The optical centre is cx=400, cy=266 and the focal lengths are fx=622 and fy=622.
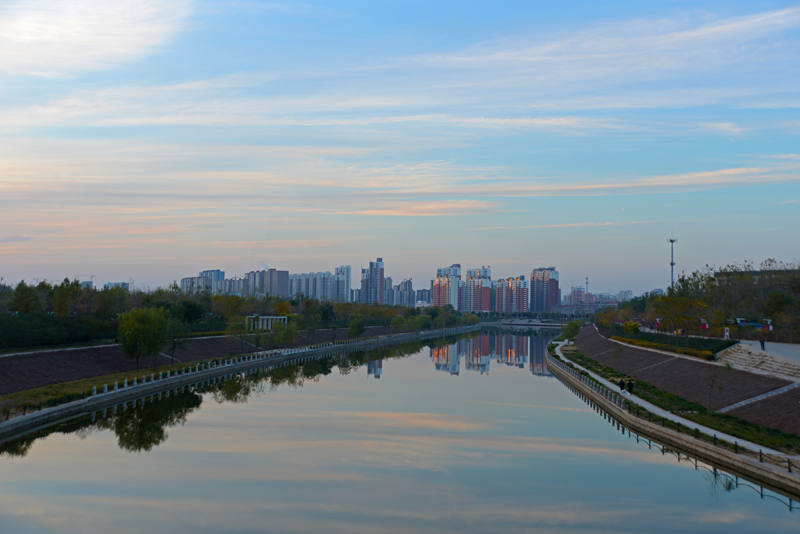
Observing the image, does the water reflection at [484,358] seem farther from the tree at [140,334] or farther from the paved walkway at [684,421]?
the tree at [140,334]

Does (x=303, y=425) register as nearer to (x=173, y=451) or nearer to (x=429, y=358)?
(x=173, y=451)

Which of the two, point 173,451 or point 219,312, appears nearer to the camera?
point 173,451

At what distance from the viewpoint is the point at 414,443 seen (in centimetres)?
2553

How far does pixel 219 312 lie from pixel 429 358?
29.8m

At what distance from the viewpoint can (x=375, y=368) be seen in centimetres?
5797

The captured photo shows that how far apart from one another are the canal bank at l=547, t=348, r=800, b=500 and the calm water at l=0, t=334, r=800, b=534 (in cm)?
68

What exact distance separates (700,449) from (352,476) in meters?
12.1

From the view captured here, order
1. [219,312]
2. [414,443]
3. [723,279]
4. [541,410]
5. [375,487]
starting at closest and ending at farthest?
[375,487], [414,443], [541,410], [723,279], [219,312]

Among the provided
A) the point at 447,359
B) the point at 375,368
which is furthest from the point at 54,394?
the point at 447,359

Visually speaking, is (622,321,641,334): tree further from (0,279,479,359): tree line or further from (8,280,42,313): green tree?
(8,280,42,313): green tree

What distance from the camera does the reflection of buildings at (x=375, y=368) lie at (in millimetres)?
53213

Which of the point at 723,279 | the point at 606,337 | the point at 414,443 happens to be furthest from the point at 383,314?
the point at 414,443

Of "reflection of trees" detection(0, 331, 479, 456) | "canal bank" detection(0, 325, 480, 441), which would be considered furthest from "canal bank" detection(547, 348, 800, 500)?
"canal bank" detection(0, 325, 480, 441)

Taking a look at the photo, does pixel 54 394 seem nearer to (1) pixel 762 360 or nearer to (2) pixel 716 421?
(2) pixel 716 421
